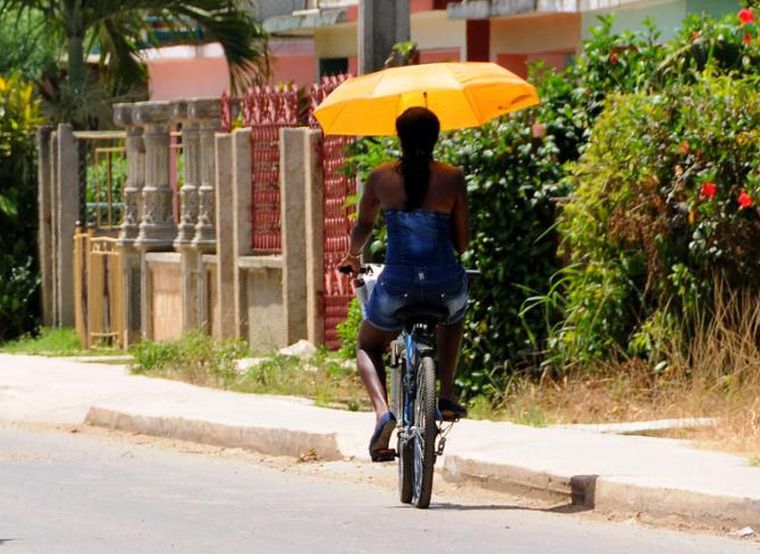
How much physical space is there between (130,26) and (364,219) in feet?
63.2

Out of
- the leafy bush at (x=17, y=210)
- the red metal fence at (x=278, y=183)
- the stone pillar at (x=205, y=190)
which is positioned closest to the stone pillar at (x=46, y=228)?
the leafy bush at (x=17, y=210)

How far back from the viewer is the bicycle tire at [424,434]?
9664mm

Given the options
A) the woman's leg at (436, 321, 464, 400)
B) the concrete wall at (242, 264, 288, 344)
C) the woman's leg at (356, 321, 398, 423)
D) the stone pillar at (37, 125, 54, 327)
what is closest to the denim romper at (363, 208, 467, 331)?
the woman's leg at (436, 321, 464, 400)

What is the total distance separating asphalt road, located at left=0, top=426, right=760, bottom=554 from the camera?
8.66 metres

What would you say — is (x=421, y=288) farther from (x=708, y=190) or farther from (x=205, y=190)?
(x=205, y=190)

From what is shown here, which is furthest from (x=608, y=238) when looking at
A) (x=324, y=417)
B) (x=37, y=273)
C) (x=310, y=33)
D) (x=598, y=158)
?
(x=310, y=33)

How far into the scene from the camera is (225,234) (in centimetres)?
1938

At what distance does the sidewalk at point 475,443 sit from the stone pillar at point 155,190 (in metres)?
3.73

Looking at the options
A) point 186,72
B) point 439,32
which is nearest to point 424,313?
point 439,32

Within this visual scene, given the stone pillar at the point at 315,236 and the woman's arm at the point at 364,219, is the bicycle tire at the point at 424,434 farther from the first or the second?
the stone pillar at the point at 315,236

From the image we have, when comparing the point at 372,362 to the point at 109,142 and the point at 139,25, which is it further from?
the point at 139,25

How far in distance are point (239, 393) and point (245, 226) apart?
3721mm

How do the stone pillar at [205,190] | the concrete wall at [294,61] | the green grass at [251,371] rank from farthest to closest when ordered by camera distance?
the concrete wall at [294,61], the stone pillar at [205,190], the green grass at [251,371]

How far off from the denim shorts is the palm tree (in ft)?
59.0
